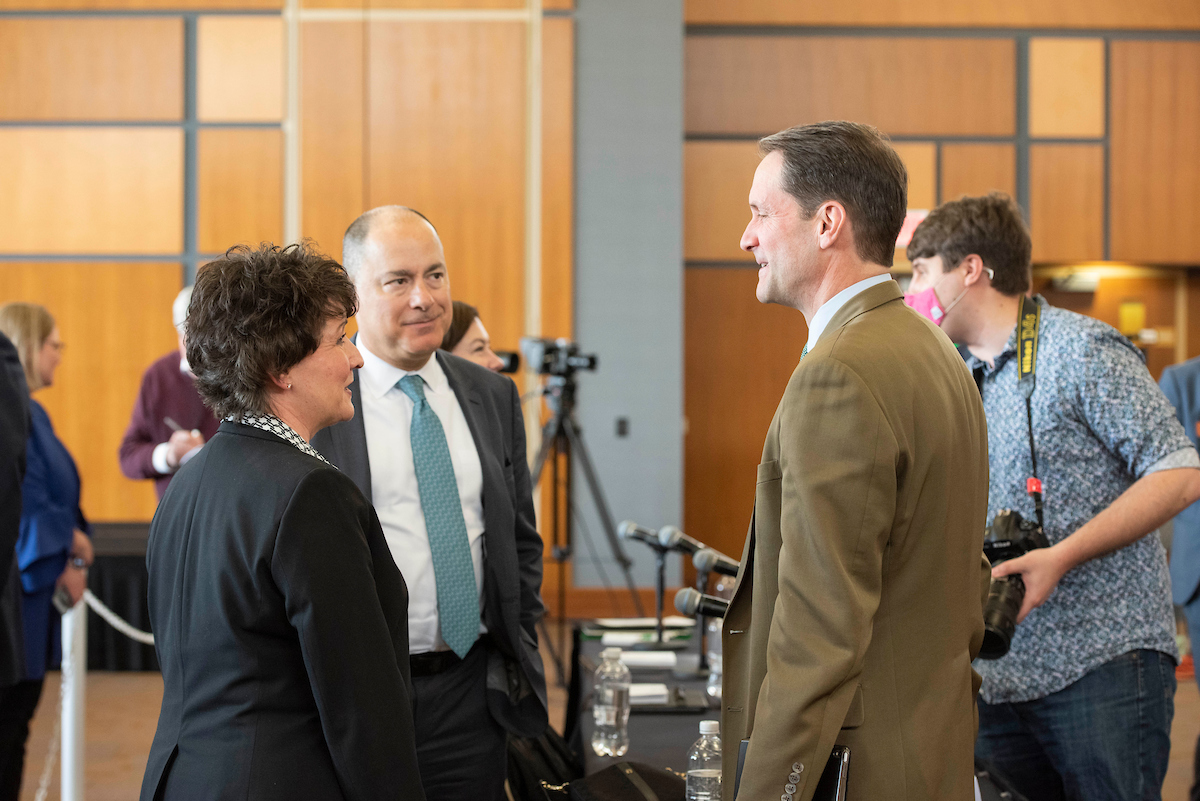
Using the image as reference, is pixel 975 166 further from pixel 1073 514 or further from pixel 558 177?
pixel 1073 514

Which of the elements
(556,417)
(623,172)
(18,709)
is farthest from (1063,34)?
(18,709)

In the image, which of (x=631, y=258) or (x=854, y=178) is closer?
(x=854, y=178)

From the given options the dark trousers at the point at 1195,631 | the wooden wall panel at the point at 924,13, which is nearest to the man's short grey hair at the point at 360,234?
the dark trousers at the point at 1195,631

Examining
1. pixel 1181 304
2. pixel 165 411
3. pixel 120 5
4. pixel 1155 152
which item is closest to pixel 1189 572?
pixel 165 411

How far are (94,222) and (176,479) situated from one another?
199 inches

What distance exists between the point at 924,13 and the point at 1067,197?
1.45 m

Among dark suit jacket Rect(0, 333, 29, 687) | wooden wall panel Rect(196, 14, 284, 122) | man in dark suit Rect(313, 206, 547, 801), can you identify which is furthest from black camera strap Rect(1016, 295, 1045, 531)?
wooden wall panel Rect(196, 14, 284, 122)

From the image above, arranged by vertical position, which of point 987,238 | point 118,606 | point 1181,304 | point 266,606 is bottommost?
point 118,606

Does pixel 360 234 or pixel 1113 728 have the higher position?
pixel 360 234

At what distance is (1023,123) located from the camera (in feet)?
19.8

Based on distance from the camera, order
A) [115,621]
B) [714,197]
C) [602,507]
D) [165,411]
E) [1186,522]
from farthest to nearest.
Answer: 1. [714,197]
2. [602,507]
3. [115,621]
4. [165,411]
5. [1186,522]

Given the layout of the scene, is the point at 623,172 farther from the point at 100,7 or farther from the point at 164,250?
the point at 100,7

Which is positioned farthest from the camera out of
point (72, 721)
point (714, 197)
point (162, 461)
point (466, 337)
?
point (714, 197)

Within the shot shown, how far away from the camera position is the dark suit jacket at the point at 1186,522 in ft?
9.20
